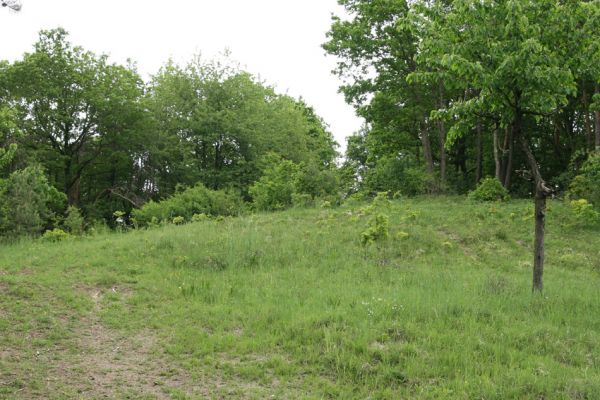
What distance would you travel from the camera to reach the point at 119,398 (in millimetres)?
5645

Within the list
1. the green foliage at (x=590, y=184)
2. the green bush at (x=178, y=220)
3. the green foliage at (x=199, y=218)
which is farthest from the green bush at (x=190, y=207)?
the green foliage at (x=590, y=184)

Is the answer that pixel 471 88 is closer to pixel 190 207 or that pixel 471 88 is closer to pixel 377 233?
pixel 377 233

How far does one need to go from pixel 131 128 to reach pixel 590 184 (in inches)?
856

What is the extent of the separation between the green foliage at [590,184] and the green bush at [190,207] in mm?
10997

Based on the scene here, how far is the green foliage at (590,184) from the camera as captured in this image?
15.2 meters

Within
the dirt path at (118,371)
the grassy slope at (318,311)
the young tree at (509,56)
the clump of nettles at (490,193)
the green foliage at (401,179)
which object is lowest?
the dirt path at (118,371)

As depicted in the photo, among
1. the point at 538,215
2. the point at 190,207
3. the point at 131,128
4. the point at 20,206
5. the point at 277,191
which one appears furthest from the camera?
the point at 131,128

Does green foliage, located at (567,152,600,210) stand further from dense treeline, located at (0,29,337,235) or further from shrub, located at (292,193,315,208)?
dense treeline, located at (0,29,337,235)

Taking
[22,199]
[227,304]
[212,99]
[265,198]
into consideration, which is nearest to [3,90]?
[212,99]

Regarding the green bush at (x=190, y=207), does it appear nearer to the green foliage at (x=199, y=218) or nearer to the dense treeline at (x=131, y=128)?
the green foliage at (x=199, y=218)

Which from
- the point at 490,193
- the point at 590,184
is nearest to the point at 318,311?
the point at 590,184

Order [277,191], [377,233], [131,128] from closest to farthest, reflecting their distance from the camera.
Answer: [377,233], [277,191], [131,128]

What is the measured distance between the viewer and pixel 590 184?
15.4 m

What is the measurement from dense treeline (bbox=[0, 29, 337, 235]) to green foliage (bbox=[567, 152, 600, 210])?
11.2 metres
